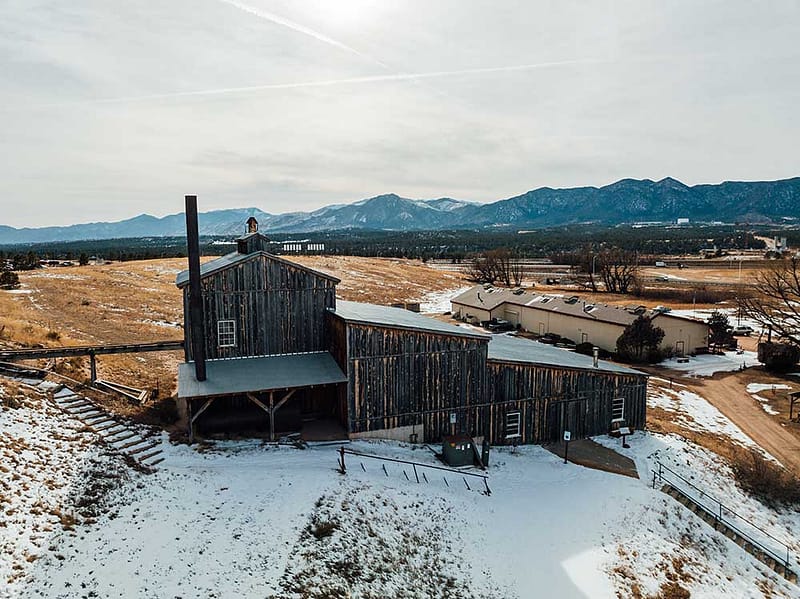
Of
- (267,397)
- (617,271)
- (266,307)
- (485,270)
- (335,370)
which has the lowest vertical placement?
(267,397)

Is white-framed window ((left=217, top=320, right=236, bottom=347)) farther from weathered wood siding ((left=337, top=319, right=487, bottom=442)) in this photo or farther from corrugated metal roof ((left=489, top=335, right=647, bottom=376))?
corrugated metal roof ((left=489, top=335, right=647, bottom=376))

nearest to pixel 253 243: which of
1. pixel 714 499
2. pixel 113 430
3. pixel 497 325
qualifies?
pixel 113 430

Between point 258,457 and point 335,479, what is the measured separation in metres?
3.54

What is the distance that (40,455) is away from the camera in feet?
55.8

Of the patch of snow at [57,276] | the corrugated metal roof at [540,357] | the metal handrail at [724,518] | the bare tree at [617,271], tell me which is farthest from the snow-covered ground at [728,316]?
the patch of snow at [57,276]

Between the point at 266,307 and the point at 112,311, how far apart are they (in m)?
27.8

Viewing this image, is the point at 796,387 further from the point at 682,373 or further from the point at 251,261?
the point at 251,261

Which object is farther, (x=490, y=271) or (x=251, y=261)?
(x=490, y=271)

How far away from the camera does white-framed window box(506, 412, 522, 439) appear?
25641 mm

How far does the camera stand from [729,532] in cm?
2058

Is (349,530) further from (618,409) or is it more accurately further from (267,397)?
(618,409)

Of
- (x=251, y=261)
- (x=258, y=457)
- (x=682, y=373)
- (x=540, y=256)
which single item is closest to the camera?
(x=258, y=457)

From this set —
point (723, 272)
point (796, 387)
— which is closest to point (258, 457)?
point (796, 387)

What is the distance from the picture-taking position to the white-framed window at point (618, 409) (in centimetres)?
2803
